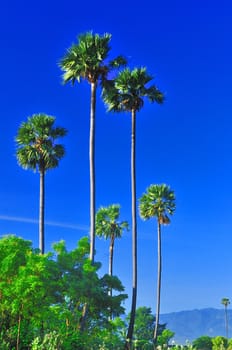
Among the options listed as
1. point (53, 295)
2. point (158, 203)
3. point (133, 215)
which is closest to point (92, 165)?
point (133, 215)

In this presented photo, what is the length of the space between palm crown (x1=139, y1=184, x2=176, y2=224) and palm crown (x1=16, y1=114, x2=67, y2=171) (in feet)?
79.3

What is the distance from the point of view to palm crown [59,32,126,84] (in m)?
43.0

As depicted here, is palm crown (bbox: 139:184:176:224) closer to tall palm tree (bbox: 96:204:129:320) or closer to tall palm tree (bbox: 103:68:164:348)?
tall palm tree (bbox: 96:204:129:320)

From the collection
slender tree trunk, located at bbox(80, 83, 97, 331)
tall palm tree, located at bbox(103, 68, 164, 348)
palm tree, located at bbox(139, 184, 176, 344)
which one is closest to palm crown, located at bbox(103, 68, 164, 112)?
tall palm tree, located at bbox(103, 68, 164, 348)

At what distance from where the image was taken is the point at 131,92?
49.5 meters

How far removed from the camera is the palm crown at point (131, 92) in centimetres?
4888

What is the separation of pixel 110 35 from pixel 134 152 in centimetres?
1081

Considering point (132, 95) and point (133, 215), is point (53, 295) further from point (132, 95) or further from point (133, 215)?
point (132, 95)

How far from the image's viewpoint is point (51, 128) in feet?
176

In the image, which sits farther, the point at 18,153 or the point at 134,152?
the point at 18,153

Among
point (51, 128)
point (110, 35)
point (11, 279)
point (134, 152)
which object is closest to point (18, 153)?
point (51, 128)

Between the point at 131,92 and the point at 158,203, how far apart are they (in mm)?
28133

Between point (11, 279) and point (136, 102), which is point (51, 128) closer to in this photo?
point (136, 102)

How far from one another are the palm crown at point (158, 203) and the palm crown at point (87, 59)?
32.8 metres
